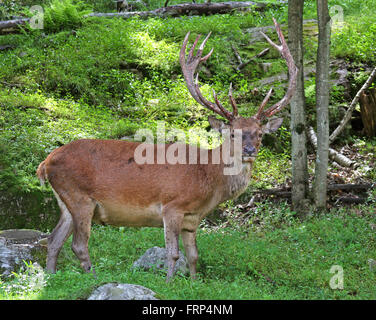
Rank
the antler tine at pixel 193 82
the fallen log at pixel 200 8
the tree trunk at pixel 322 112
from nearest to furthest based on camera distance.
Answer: the antler tine at pixel 193 82 < the tree trunk at pixel 322 112 < the fallen log at pixel 200 8

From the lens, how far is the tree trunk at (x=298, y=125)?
381 inches

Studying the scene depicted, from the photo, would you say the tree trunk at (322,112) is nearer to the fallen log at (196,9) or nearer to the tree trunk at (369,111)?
the tree trunk at (369,111)

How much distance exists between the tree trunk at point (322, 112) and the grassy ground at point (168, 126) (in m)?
0.48

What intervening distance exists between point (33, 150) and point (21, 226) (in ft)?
5.23

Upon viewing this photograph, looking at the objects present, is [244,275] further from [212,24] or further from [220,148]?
[212,24]

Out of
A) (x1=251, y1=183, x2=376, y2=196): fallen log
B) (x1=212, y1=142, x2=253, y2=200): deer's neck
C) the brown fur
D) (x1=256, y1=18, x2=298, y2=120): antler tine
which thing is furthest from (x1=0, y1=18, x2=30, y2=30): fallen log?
(x1=212, y1=142, x2=253, y2=200): deer's neck

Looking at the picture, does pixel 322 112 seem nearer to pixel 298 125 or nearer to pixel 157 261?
pixel 298 125

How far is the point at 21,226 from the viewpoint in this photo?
8.73m

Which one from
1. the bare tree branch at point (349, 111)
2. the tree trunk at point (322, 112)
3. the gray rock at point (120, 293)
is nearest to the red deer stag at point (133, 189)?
the gray rock at point (120, 293)

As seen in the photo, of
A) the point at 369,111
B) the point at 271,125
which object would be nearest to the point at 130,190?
the point at 271,125

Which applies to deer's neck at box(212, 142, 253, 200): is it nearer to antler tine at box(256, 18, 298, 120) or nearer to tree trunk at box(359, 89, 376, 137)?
antler tine at box(256, 18, 298, 120)

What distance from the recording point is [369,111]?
460 inches

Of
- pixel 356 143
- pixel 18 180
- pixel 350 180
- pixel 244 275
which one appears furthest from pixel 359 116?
pixel 18 180

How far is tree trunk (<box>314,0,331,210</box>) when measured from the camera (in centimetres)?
945
